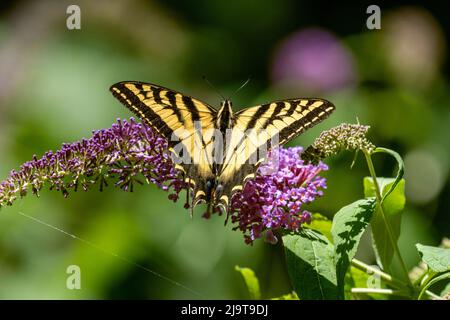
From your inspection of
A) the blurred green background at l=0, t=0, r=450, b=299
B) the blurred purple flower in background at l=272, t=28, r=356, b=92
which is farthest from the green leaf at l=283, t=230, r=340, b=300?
the blurred purple flower in background at l=272, t=28, r=356, b=92

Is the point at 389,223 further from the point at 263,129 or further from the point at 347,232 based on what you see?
the point at 263,129

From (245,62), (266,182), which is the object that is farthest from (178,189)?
(245,62)

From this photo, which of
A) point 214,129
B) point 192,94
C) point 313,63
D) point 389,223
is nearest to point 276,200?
point 389,223

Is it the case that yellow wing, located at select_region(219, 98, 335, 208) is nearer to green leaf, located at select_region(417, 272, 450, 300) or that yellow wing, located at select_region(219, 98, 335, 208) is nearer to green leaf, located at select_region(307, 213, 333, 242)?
green leaf, located at select_region(307, 213, 333, 242)

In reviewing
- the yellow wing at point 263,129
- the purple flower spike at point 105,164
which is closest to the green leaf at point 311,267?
the yellow wing at point 263,129

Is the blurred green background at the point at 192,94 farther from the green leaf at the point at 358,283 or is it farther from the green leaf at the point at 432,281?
the green leaf at the point at 432,281

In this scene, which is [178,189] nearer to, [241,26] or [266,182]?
[266,182]
